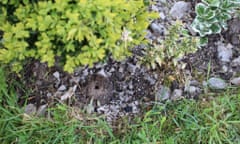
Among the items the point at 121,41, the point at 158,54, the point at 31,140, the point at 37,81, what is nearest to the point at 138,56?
the point at 158,54

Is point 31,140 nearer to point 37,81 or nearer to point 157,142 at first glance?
point 37,81

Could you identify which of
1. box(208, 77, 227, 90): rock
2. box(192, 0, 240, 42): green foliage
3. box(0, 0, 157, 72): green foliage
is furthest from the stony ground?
box(0, 0, 157, 72): green foliage

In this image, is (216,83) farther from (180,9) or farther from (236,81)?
(180,9)

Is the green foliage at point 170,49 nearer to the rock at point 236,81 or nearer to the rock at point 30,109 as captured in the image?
the rock at point 236,81

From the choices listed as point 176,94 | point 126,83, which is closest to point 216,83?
point 176,94

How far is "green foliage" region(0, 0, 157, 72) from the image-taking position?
2.00 m

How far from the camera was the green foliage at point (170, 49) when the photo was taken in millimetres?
2430

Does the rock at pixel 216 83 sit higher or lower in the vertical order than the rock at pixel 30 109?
higher

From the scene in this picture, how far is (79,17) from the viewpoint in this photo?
200cm

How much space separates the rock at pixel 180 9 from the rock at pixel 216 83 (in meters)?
0.42

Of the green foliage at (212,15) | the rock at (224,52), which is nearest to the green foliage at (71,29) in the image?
the green foliage at (212,15)

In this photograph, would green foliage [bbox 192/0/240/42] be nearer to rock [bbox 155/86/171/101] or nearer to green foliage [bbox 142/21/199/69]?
green foliage [bbox 142/21/199/69]

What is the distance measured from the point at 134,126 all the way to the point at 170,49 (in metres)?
0.43

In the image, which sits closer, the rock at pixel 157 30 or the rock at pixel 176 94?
the rock at pixel 176 94
